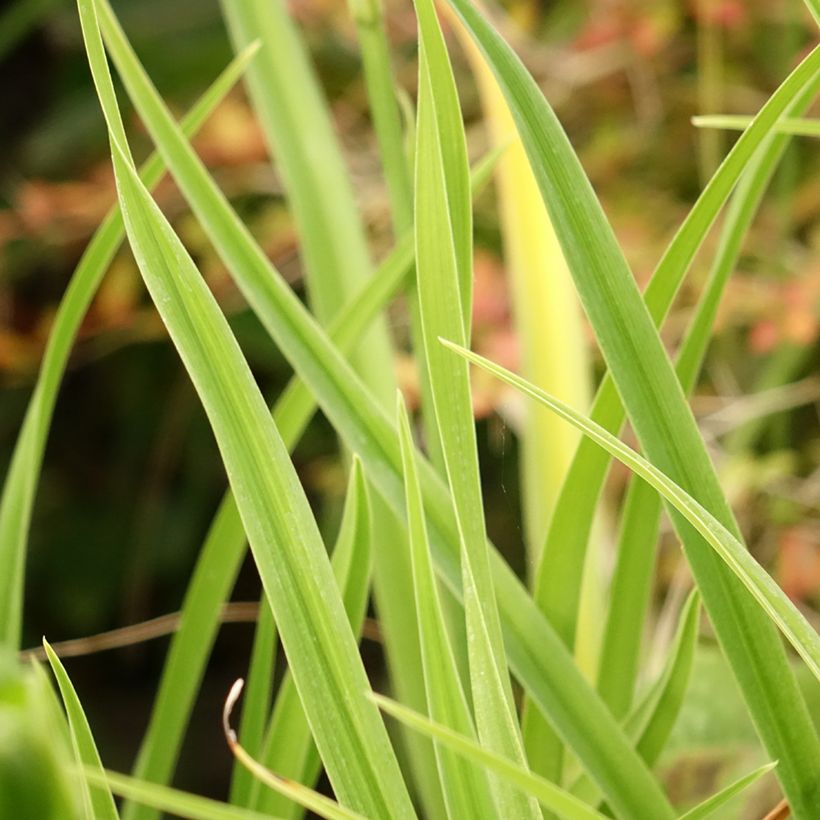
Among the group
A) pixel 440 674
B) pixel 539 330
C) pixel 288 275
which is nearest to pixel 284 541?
pixel 440 674

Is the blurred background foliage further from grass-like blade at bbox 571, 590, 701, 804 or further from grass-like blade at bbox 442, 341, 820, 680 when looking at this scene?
grass-like blade at bbox 442, 341, 820, 680

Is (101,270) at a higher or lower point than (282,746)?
higher

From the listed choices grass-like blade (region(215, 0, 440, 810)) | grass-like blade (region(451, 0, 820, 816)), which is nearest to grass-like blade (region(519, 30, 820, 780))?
grass-like blade (region(451, 0, 820, 816))

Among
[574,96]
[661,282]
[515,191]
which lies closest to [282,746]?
[661,282]

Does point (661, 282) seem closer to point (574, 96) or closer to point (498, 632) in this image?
point (498, 632)

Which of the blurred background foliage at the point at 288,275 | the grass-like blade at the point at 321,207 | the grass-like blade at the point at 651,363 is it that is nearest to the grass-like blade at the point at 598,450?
the grass-like blade at the point at 651,363

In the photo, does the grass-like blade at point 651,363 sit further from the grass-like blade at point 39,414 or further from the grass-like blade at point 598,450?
the grass-like blade at point 39,414

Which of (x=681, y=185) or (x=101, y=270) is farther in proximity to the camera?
(x=681, y=185)
